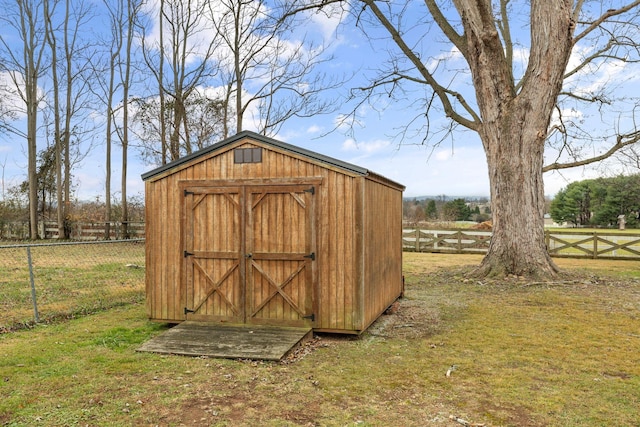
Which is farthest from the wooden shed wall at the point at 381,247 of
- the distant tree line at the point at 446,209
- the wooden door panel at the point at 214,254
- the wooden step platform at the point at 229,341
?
the distant tree line at the point at 446,209

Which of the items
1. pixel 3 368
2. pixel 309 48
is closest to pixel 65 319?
pixel 3 368

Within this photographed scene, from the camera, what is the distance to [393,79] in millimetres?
13695

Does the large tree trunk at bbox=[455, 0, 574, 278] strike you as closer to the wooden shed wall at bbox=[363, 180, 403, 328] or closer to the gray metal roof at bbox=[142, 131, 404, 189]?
the wooden shed wall at bbox=[363, 180, 403, 328]

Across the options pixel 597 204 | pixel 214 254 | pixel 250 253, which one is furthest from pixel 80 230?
pixel 597 204

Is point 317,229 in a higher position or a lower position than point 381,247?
higher

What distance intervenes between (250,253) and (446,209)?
3541 centimetres

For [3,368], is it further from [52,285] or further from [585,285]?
[585,285]

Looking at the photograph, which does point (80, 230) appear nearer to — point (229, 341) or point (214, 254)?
point (214, 254)

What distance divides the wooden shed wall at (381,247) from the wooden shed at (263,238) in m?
0.04

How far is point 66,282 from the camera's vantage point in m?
10.3

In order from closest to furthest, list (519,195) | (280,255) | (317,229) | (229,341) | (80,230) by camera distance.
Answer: (229,341) < (317,229) < (280,255) < (519,195) < (80,230)

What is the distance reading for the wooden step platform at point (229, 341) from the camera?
520cm

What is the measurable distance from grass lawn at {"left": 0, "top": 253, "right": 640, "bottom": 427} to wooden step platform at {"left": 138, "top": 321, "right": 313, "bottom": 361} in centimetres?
17

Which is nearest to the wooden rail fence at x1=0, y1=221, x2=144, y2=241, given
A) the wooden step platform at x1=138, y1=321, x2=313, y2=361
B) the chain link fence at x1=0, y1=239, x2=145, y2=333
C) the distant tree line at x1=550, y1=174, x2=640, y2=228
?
the chain link fence at x1=0, y1=239, x2=145, y2=333
